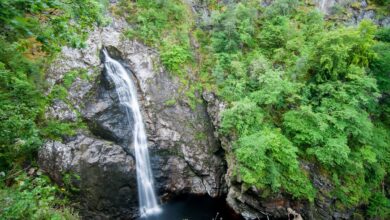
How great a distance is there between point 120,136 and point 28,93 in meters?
4.09

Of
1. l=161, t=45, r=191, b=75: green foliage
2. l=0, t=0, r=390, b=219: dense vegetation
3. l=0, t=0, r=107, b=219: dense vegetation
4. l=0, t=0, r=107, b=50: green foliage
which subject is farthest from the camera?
l=161, t=45, r=191, b=75: green foliage

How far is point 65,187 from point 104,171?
4.96 feet

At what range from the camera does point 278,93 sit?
35.4 feet

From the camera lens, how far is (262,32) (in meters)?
14.0

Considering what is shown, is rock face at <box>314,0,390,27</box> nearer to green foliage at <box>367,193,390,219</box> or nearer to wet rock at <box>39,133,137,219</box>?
green foliage at <box>367,193,390,219</box>

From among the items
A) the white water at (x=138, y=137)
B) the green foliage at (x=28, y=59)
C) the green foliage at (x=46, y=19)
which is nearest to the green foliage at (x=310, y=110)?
the white water at (x=138, y=137)

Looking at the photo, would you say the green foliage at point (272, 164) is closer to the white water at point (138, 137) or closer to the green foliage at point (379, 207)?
the green foliage at point (379, 207)

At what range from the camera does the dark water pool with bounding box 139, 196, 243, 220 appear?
11151 millimetres

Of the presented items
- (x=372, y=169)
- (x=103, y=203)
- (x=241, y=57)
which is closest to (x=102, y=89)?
(x=103, y=203)

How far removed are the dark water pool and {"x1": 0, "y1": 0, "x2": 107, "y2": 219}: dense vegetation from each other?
463 cm

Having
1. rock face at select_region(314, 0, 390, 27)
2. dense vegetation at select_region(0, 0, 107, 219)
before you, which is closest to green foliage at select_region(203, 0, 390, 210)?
rock face at select_region(314, 0, 390, 27)

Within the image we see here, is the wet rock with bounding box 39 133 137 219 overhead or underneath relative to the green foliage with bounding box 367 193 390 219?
overhead

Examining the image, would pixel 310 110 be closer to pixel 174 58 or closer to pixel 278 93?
pixel 278 93

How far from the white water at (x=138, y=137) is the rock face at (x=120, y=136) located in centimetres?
29
